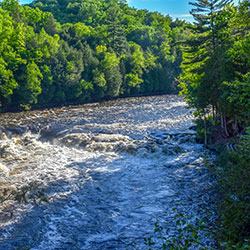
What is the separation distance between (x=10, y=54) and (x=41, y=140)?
28.4m

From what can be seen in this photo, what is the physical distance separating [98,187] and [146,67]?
72.7 m

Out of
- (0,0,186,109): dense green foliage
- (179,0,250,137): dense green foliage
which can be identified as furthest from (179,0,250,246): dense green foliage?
(0,0,186,109): dense green foliage

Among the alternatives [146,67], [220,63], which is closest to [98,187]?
[220,63]

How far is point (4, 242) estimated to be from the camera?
32.2ft

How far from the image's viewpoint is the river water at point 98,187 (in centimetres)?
1027

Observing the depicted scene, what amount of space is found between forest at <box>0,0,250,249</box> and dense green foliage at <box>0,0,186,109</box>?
199 mm

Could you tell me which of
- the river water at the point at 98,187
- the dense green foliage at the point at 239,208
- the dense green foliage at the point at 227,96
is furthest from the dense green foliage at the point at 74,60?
the dense green foliage at the point at 239,208

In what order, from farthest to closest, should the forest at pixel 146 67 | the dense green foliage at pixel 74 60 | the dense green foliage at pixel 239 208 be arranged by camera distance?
1. the dense green foliage at pixel 74 60
2. the forest at pixel 146 67
3. the dense green foliage at pixel 239 208

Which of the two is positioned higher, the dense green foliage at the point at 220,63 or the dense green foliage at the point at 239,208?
the dense green foliage at the point at 220,63

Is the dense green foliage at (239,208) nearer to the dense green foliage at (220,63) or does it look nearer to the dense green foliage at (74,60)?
the dense green foliage at (220,63)

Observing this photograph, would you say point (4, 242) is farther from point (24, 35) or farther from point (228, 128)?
point (24, 35)

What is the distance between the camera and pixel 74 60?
192 ft

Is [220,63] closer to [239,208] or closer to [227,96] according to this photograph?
[227,96]

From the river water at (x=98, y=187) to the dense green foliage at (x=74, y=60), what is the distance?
24.0 m
